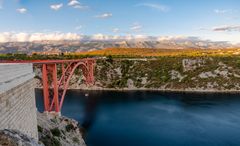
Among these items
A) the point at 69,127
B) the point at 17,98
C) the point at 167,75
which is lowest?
the point at 69,127

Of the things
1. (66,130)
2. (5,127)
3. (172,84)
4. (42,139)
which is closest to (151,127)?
(66,130)

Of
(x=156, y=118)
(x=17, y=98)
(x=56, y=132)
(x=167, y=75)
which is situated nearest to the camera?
(x=17, y=98)

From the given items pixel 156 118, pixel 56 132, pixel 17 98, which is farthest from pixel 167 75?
pixel 17 98

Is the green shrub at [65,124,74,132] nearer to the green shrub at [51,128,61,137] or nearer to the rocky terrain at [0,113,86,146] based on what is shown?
the rocky terrain at [0,113,86,146]

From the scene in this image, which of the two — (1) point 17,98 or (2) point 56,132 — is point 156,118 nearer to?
(2) point 56,132

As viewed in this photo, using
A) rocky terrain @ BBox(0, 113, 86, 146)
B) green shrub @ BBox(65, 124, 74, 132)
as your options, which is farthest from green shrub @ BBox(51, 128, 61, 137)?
green shrub @ BBox(65, 124, 74, 132)

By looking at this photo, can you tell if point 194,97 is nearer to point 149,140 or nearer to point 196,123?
point 196,123
